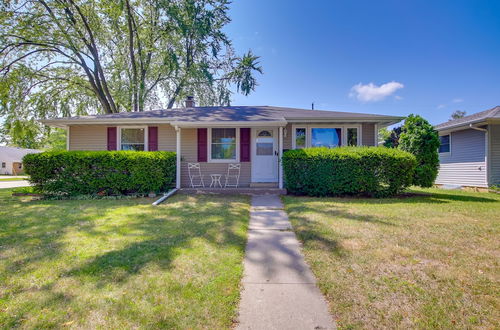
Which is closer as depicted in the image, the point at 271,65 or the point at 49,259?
the point at 49,259

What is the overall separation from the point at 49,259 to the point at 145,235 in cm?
116

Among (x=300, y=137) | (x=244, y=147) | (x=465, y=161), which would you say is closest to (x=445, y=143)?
(x=465, y=161)

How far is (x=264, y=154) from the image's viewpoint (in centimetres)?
903

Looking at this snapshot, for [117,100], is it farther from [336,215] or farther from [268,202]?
[336,215]

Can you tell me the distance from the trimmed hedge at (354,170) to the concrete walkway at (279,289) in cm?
374

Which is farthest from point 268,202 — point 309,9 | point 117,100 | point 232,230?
point 117,100

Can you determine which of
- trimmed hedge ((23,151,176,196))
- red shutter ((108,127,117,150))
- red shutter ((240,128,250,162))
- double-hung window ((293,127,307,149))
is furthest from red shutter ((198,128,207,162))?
double-hung window ((293,127,307,149))

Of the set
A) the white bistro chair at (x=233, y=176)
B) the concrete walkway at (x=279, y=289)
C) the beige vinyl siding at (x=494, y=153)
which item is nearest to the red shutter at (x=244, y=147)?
the white bistro chair at (x=233, y=176)

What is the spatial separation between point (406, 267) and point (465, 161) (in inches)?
443

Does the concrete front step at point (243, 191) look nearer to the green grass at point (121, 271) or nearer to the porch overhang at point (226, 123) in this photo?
the porch overhang at point (226, 123)

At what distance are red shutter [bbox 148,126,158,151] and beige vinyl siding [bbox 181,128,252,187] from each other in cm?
102

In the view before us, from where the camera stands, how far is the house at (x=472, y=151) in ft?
30.4

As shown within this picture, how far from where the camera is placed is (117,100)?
53.4 ft

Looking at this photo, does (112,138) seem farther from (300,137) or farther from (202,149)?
(300,137)
